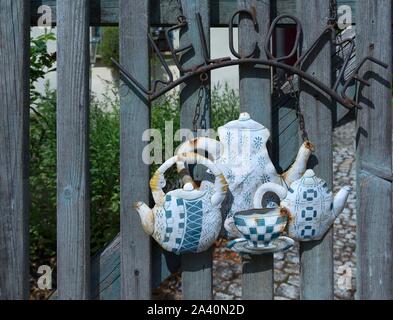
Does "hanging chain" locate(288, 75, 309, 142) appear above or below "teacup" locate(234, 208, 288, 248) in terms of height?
above

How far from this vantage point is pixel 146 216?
1835 mm

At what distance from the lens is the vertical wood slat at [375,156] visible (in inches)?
75.6

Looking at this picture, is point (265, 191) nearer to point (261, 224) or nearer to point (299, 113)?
point (261, 224)

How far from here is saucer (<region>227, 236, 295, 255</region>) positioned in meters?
1.86

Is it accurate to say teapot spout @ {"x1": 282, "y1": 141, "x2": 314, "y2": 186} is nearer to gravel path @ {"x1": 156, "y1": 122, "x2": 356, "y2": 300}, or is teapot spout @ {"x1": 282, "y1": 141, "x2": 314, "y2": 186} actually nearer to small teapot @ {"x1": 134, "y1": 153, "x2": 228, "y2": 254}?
small teapot @ {"x1": 134, "y1": 153, "x2": 228, "y2": 254}

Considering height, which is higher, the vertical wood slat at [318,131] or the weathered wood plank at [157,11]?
the weathered wood plank at [157,11]

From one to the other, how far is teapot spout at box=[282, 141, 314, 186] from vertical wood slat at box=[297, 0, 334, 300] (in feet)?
0.21

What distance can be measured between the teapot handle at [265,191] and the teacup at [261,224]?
0.03 meters

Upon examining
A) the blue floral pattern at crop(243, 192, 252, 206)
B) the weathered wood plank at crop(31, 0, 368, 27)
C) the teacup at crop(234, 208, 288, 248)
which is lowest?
the teacup at crop(234, 208, 288, 248)

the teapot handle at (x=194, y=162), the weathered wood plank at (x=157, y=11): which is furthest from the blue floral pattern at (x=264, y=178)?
the weathered wood plank at (x=157, y=11)

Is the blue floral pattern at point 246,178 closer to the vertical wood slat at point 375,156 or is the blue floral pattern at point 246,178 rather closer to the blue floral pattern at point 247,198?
the blue floral pattern at point 247,198

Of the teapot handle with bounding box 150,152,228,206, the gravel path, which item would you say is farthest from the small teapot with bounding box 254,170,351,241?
the gravel path
